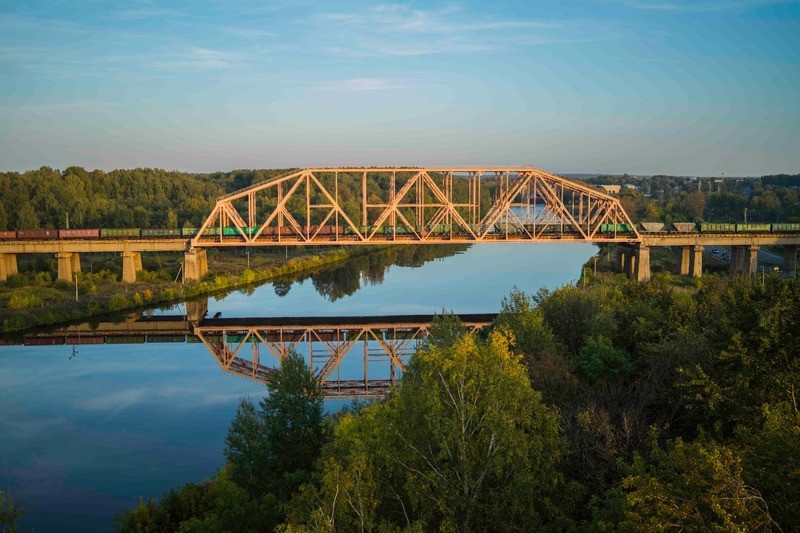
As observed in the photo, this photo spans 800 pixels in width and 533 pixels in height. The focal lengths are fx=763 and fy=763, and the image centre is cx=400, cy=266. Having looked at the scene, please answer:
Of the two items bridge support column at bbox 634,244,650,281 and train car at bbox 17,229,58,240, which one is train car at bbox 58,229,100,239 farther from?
bridge support column at bbox 634,244,650,281

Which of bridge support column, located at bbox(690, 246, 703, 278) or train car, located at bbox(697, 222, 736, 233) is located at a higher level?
train car, located at bbox(697, 222, 736, 233)

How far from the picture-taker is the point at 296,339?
49.6 meters

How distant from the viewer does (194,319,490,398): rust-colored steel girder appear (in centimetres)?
3953

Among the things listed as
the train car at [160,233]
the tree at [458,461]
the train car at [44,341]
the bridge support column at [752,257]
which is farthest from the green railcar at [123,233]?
the tree at [458,461]

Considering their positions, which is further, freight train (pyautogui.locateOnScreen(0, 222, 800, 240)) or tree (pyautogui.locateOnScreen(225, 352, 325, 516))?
freight train (pyautogui.locateOnScreen(0, 222, 800, 240))

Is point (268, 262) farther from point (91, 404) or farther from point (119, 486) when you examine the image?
point (119, 486)

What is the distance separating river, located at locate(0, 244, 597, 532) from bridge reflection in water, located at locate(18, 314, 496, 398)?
1539 mm

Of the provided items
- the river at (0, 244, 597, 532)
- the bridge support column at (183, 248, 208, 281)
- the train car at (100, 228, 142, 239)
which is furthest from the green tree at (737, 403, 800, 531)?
the train car at (100, 228, 142, 239)

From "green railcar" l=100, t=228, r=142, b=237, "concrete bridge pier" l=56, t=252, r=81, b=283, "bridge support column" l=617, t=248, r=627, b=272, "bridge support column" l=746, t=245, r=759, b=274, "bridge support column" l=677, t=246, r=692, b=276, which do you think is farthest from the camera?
"bridge support column" l=617, t=248, r=627, b=272

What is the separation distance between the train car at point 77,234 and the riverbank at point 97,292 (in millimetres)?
3507

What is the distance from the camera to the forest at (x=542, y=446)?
43.0 feet

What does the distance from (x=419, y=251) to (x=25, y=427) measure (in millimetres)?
86964

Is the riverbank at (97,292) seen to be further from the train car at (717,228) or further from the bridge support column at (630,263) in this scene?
the train car at (717,228)

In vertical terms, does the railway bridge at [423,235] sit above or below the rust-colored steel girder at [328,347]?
above
